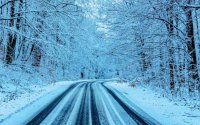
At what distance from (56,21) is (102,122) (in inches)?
437

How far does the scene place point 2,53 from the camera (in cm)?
1833

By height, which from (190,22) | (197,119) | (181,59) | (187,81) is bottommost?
(197,119)

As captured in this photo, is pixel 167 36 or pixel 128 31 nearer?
pixel 167 36

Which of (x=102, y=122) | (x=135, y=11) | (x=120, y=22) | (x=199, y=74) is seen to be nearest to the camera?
(x=102, y=122)

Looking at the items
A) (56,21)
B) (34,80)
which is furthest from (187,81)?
(34,80)

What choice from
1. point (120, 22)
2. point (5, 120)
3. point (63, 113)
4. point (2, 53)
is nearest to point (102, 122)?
point (63, 113)

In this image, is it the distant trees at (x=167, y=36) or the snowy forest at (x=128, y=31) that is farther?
the distant trees at (x=167, y=36)

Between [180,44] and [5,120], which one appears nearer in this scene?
[5,120]

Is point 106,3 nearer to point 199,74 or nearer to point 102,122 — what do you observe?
point 199,74

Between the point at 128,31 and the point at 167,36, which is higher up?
the point at 128,31

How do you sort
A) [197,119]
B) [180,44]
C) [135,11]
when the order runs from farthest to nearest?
[180,44]
[135,11]
[197,119]

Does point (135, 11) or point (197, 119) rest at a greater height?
point (135, 11)

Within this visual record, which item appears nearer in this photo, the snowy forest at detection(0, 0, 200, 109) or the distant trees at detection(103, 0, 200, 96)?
the snowy forest at detection(0, 0, 200, 109)

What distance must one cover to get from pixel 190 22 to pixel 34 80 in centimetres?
1707
